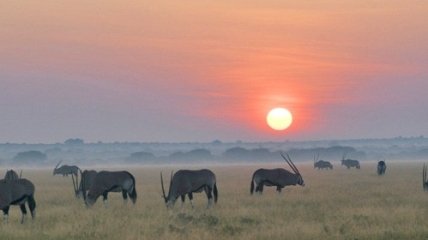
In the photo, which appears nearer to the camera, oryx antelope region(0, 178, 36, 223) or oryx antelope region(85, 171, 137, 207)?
oryx antelope region(0, 178, 36, 223)

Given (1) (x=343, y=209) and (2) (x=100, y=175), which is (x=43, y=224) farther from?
(1) (x=343, y=209)

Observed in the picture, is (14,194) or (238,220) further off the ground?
(14,194)

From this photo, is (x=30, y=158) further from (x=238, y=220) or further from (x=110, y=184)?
(x=238, y=220)

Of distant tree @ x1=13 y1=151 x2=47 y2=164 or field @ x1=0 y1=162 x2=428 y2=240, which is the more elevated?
distant tree @ x1=13 y1=151 x2=47 y2=164

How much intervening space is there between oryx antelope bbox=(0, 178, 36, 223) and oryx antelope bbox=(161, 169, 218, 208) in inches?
215

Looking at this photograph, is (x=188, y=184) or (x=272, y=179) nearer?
(x=188, y=184)

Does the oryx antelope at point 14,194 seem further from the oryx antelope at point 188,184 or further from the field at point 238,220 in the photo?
the oryx antelope at point 188,184

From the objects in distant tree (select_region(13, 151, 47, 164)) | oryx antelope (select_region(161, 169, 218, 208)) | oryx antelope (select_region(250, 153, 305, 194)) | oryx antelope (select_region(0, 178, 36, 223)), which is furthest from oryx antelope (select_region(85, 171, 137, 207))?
distant tree (select_region(13, 151, 47, 164))

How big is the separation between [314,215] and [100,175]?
376 inches

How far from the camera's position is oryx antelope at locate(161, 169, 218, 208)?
2625cm

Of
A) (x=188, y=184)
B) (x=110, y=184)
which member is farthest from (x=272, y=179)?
(x=110, y=184)

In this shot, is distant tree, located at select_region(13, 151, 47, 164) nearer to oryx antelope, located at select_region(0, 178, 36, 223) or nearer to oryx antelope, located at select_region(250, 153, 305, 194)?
oryx antelope, located at select_region(250, 153, 305, 194)

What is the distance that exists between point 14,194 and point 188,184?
23.7 feet

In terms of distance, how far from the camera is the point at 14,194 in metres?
21.9
